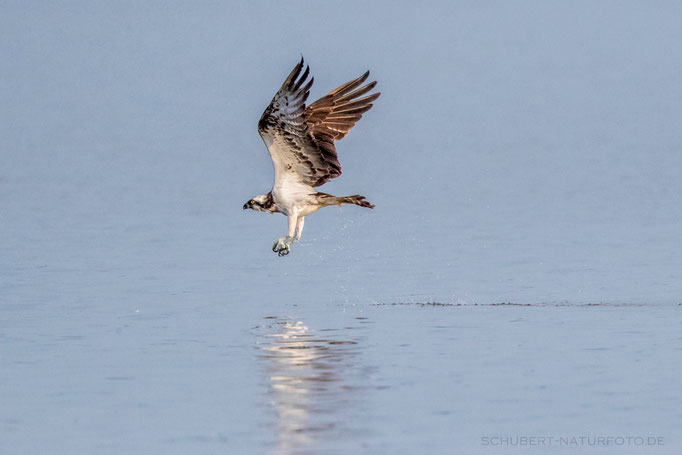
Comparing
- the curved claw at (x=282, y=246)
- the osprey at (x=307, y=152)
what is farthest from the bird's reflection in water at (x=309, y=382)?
the osprey at (x=307, y=152)

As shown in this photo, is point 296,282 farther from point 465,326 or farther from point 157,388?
point 157,388

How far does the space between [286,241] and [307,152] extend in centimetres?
115

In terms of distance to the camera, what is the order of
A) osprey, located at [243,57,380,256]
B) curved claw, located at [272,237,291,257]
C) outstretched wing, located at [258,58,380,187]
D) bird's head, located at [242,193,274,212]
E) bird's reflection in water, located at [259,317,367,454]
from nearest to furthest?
bird's reflection in water, located at [259,317,367,454] < outstretched wing, located at [258,58,380,187] < osprey, located at [243,57,380,256] < curved claw, located at [272,237,291,257] < bird's head, located at [242,193,274,212]

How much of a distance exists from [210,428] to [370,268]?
12406 millimetres

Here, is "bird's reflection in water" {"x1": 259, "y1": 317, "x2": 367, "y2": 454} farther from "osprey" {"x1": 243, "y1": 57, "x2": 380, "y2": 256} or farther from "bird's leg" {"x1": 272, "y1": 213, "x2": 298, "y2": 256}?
"osprey" {"x1": 243, "y1": 57, "x2": 380, "y2": 256}

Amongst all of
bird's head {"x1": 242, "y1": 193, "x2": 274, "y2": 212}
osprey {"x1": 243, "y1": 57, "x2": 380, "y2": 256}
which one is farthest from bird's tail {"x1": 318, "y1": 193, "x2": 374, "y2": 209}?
bird's head {"x1": 242, "y1": 193, "x2": 274, "y2": 212}

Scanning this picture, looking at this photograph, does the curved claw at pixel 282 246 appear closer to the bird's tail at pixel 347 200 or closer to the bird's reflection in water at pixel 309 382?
the bird's tail at pixel 347 200

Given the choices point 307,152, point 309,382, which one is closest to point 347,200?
point 307,152

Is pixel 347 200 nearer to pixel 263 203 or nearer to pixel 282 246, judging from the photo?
Result: pixel 282 246

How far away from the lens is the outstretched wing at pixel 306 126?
16.2 metres

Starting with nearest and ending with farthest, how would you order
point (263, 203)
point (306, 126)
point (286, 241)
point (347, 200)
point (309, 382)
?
point (309, 382) < point (306, 126) < point (347, 200) < point (286, 241) < point (263, 203)

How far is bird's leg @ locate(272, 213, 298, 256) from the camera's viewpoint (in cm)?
1761

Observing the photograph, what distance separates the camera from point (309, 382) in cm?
1319

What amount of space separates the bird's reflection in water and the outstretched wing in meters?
1.81
